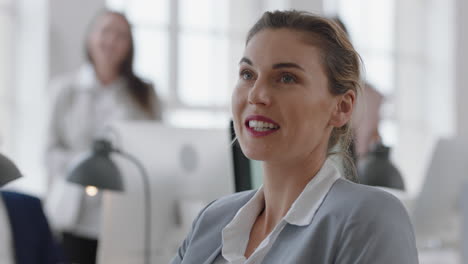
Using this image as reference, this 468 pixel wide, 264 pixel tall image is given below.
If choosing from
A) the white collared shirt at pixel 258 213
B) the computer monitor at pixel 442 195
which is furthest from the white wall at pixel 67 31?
the white collared shirt at pixel 258 213

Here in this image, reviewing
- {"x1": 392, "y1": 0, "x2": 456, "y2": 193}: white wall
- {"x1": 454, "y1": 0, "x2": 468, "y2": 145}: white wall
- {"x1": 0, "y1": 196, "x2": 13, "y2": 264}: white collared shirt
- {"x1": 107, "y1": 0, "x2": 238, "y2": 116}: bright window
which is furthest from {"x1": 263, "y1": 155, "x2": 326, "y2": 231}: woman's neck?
{"x1": 454, "y1": 0, "x2": 468, "y2": 145}: white wall

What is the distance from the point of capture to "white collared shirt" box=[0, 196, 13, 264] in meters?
1.89

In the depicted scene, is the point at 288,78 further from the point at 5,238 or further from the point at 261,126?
the point at 5,238

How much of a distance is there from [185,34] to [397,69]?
8.10 ft

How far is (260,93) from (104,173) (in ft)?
4.13

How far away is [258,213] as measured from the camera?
1.45m

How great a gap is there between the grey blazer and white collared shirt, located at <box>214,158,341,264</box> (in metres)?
0.01

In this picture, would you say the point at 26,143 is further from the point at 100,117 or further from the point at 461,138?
the point at 461,138

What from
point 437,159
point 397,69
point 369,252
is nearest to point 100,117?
point 437,159

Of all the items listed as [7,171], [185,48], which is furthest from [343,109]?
[185,48]

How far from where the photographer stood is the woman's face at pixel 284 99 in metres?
1.29

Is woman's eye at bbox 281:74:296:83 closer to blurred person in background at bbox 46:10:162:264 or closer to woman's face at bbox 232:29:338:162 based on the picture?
woman's face at bbox 232:29:338:162

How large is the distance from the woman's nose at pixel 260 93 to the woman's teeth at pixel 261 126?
0.11ft

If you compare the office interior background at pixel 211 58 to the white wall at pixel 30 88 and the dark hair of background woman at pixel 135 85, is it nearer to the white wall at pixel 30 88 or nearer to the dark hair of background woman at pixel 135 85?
the white wall at pixel 30 88
